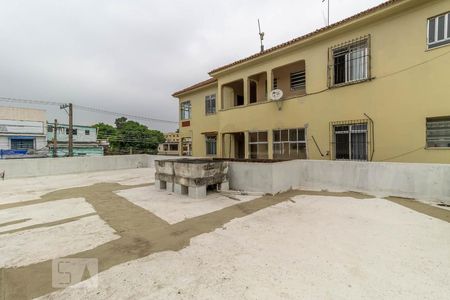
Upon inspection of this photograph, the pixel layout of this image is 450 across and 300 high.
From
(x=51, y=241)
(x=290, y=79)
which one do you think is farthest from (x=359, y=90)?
(x=51, y=241)

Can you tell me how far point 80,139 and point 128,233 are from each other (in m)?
39.8

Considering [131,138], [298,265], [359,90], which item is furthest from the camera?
[131,138]

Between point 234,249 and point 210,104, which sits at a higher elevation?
point 210,104

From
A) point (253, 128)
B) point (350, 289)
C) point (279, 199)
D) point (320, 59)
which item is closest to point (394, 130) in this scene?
point (320, 59)

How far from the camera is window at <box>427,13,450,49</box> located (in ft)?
22.8

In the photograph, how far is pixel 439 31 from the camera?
7.09 meters

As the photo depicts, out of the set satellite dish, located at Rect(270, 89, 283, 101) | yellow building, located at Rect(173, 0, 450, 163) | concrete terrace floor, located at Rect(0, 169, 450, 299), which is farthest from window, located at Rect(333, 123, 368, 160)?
satellite dish, located at Rect(270, 89, 283, 101)

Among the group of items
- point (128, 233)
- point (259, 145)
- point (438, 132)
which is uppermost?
point (438, 132)

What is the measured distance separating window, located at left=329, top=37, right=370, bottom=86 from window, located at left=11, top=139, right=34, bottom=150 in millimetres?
40692

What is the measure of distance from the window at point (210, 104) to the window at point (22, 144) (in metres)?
31.8

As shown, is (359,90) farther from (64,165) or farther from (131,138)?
(131,138)

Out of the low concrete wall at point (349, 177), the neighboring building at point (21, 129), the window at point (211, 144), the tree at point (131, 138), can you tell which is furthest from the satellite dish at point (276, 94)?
the neighboring building at point (21, 129)

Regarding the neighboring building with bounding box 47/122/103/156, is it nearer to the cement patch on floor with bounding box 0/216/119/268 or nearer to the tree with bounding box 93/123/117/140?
the tree with bounding box 93/123/117/140

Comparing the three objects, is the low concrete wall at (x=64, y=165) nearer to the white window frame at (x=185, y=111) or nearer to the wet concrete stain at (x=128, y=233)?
the white window frame at (x=185, y=111)
